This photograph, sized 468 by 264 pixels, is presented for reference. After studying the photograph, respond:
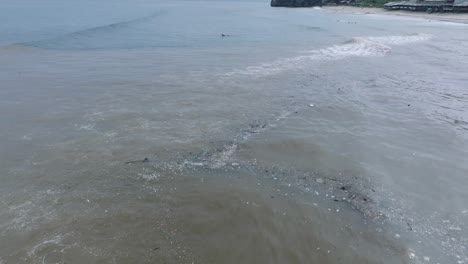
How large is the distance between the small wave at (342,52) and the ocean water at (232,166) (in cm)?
112

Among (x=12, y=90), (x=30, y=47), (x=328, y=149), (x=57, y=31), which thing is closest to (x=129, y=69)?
(x=12, y=90)

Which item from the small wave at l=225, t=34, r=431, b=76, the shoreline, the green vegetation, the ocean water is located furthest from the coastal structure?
the ocean water

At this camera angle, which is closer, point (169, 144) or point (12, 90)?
point (169, 144)

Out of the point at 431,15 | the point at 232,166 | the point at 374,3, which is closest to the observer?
the point at 232,166

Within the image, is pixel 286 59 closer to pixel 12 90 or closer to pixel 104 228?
pixel 12 90

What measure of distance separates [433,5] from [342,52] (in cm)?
6603

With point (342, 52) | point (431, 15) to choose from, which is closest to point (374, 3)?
point (431, 15)

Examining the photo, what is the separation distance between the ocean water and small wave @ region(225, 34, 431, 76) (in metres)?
1.12

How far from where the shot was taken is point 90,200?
9.70 metres

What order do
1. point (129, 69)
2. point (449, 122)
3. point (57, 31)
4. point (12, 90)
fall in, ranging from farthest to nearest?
point (57, 31)
point (129, 69)
point (12, 90)
point (449, 122)

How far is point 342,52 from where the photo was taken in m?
33.9

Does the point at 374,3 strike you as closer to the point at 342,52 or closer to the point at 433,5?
the point at 433,5

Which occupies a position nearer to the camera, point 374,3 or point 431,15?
point 431,15

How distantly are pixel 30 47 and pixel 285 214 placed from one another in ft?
110
